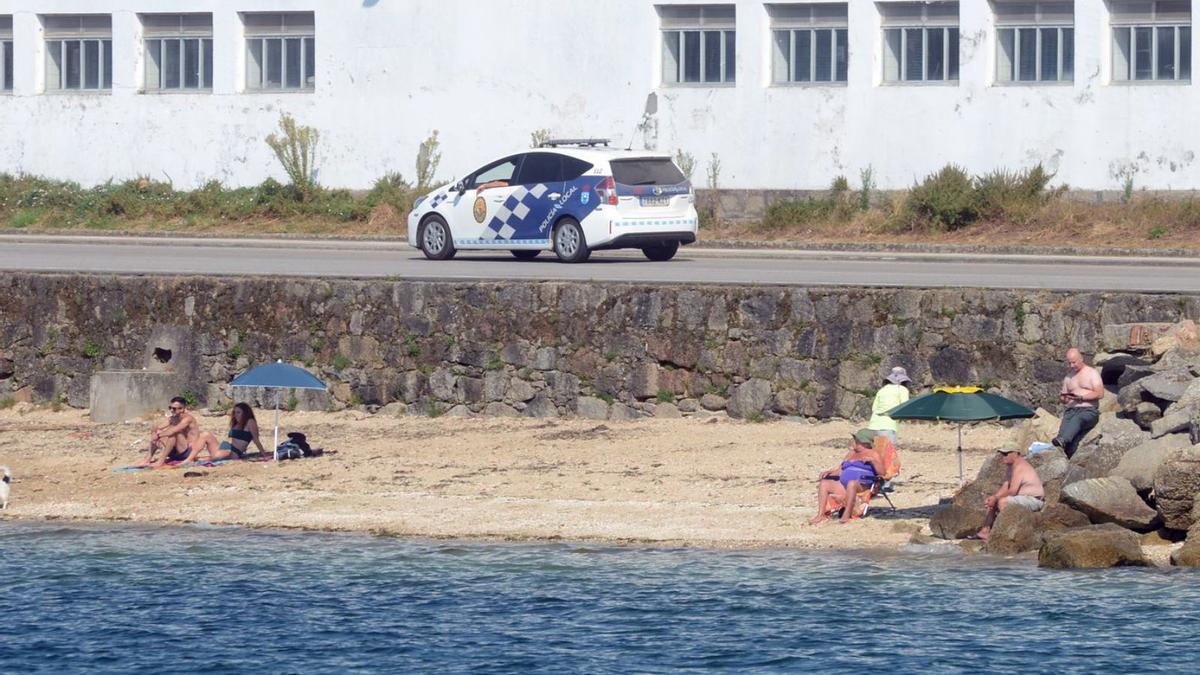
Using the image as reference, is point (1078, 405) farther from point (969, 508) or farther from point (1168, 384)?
point (969, 508)

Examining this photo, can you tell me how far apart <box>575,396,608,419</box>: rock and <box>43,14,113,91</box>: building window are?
23364 mm

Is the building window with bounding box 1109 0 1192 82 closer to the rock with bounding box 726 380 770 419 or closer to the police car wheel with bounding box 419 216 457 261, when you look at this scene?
the police car wheel with bounding box 419 216 457 261

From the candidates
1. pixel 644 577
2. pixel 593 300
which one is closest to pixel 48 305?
pixel 593 300

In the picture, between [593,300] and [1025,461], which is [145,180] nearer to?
[593,300]

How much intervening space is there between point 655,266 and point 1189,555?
42.4ft

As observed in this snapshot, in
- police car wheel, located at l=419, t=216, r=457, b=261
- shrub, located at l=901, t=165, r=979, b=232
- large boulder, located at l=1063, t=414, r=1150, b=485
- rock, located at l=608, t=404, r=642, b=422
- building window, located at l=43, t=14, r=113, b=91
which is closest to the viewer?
large boulder, located at l=1063, t=414, r=1150, b=485

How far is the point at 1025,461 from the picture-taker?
17.9m

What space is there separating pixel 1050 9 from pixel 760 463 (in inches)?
737

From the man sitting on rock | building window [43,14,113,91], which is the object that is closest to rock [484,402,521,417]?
the man sitting on rock

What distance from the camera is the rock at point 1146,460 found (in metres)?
17.6

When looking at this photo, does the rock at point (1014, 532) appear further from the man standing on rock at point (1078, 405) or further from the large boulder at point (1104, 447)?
the man standing on rock at point (1078, 405)

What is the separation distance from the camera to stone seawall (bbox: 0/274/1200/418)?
22.7 m

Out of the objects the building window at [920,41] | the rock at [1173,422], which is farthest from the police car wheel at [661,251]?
the rock at [1173,422]

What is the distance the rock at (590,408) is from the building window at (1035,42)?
53.6 ft
